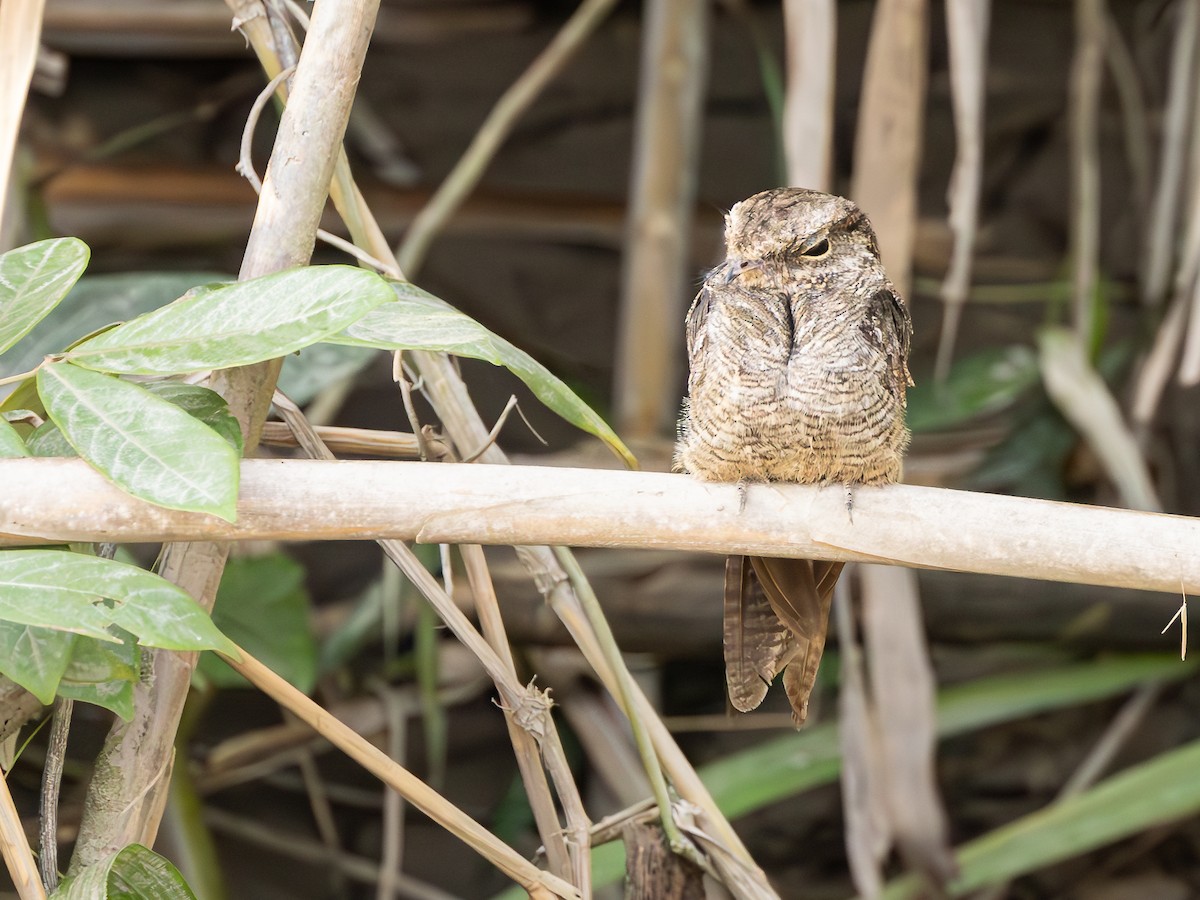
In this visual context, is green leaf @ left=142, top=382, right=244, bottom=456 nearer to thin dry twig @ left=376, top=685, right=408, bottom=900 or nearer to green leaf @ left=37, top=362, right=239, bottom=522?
green leaf @ left=37, top=362, right=239, bottom=522

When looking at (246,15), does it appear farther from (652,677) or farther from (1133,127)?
(1133,127)

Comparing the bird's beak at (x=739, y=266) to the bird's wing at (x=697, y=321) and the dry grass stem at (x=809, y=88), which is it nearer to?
the bird's wing at (x=697, y=321)

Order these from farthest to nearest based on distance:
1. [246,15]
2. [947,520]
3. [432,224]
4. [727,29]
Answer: [727,29]
[432,224]
[246,15]
[947,520]

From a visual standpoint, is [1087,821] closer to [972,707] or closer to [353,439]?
[972,707]

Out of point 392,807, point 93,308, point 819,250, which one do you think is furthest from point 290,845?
point 819,250

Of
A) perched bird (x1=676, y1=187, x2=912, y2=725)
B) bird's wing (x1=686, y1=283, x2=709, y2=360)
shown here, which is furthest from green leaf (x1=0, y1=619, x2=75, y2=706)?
bird's wing (x1=686, y1=283, x2=709, y2=360)

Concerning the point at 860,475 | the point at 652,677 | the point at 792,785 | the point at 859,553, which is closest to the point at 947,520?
the point at 859,553
